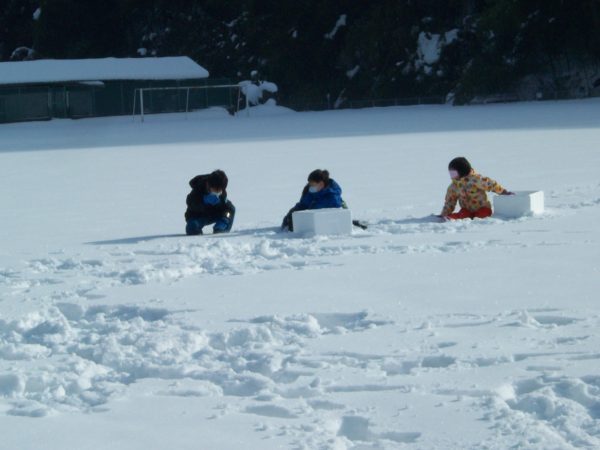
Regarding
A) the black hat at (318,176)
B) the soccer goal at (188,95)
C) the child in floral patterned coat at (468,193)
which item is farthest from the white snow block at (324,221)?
the soccer goal at (188,95)

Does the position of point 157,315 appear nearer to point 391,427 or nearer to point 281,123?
point 391,427

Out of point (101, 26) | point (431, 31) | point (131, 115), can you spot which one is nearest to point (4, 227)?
point (131, 115)

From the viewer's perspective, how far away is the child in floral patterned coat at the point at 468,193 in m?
11.4

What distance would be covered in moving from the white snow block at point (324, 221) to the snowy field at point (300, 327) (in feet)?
0.70

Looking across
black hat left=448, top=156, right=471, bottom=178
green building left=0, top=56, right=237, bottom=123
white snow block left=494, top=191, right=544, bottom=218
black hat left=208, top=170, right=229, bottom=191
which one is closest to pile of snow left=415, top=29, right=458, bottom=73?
green building left=0, top=56, right=237, bottom=123

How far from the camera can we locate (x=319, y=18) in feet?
179

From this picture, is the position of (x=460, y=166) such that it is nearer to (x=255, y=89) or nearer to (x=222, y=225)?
(x=222, y=225)

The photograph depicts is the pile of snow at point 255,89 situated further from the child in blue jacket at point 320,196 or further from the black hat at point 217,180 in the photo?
the black hat at point 217,180

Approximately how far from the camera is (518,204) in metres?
11.4

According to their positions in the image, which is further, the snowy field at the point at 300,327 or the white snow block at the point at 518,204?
the white snow block at the point at 518,204

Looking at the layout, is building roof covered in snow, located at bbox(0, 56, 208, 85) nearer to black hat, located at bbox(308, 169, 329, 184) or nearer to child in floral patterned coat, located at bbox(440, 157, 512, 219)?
black hat, located at bbox(308, 169, 329, 184)

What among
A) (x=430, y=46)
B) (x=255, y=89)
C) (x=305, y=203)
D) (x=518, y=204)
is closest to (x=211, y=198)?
(x=305, y=203)

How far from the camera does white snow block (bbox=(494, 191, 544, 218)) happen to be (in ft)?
37.3

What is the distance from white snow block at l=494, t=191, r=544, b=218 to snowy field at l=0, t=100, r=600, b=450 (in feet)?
0.64
